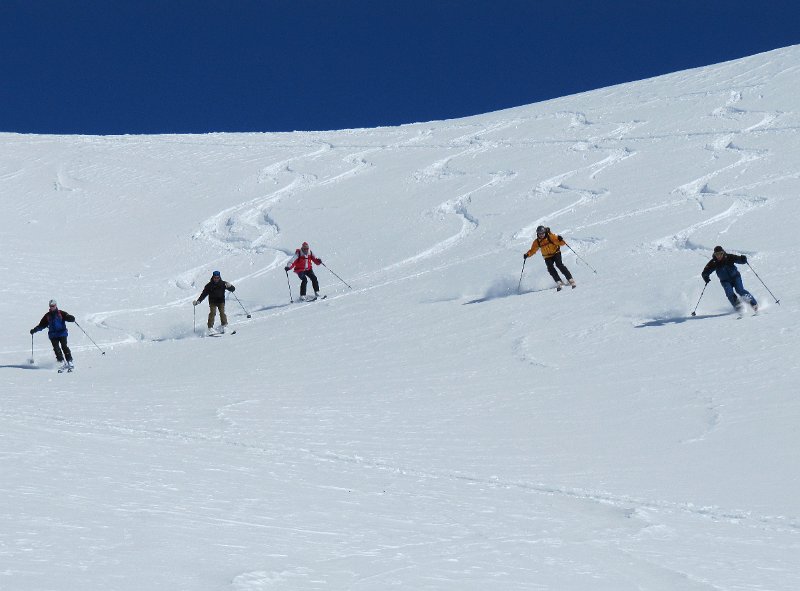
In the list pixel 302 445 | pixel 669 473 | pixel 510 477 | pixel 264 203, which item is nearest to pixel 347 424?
pixel 302 445

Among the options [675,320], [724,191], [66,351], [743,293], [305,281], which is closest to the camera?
[743,293]

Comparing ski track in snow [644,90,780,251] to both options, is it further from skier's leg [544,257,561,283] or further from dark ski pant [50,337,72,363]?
dark ski pant [50,337,72,363]

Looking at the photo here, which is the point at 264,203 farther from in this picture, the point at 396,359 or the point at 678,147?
the point at 396,359

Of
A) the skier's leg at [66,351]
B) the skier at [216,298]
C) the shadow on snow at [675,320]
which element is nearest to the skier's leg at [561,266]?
the shadow on snow at [675,320]

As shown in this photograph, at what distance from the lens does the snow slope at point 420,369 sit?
506 cm

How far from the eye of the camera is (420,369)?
12203 mm

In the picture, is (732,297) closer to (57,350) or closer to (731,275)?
(731,275)

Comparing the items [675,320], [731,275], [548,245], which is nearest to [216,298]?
[548,245]

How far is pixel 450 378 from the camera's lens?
11.5 meters

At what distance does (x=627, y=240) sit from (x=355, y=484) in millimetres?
12271

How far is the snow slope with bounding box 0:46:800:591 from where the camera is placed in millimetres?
5062

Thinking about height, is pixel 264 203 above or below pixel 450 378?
above

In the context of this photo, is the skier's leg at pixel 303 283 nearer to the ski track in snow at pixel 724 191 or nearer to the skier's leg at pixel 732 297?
the ski track in snow at pixel 724 191

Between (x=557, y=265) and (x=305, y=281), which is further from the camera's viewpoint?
(x=305, y=281)
